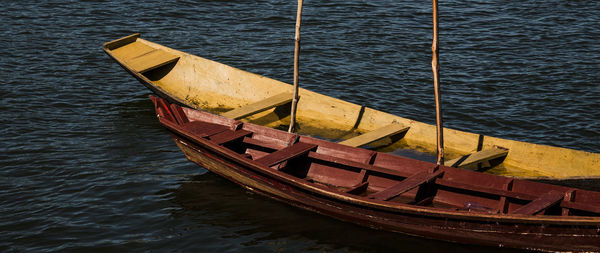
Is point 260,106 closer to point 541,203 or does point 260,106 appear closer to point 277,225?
point 277,225

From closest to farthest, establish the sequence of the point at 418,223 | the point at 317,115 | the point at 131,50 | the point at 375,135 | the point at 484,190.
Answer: the point at 418,223 < the point at 484,190 < the point at 375,135 < the point at 317,115 < the point at 131,50

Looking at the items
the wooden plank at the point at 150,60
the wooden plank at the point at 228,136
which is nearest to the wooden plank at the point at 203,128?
the wooden plank at the point at 228,136

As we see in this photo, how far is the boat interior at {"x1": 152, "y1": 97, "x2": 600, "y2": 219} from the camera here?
32.9ft

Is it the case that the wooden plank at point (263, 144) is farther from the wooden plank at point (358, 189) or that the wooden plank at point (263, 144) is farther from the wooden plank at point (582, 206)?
the wooden plank at point (582, 206)

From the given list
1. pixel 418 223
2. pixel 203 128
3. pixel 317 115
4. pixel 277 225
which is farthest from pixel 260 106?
pixel 418 223

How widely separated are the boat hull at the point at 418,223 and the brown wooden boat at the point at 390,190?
0.02 m

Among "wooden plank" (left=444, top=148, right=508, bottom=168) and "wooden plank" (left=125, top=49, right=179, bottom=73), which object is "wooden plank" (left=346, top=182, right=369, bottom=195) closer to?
"wooden plank" (left=444, top=148, right=508, bottom=168)

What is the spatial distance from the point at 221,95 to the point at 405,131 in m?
4.83

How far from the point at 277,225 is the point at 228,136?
2158 mm

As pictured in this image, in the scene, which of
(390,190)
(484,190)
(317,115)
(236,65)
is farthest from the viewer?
(236,65)

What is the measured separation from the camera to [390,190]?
10.6m

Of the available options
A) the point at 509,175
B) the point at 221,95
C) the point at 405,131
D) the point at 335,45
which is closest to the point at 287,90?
the point at 221,95

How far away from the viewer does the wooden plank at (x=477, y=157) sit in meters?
11.3

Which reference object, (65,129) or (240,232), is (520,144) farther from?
(65,129)
